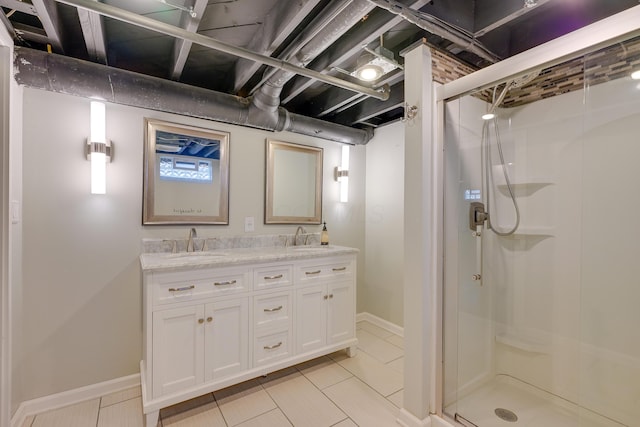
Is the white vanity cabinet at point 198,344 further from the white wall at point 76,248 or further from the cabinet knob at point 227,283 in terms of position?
the white wall at point 76,248

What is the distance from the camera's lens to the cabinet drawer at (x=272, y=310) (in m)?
2.02

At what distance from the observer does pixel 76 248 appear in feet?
6.25

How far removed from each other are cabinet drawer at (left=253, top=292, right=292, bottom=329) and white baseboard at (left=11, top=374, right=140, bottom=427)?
105 cm

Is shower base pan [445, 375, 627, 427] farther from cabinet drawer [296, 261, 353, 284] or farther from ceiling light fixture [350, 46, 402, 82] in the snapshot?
ceiling light fixture [350, 46, 402, 82]

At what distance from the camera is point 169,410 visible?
5.98 feet

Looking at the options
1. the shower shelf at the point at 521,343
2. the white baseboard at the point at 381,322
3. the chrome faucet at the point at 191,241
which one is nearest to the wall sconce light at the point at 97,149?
the chrome faucet at the point at 191,241

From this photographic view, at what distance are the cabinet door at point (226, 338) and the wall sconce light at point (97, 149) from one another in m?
1.14

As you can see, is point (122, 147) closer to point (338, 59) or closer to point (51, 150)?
point (51, 150)

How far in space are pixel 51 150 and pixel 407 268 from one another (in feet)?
8.08

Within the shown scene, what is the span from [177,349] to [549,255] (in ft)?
8.52

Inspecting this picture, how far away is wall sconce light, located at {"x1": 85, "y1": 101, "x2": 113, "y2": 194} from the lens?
1881 mm

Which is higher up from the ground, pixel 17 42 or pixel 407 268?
pixel 17 42

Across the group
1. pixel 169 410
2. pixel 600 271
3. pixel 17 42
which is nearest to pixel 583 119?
pixel 600 271

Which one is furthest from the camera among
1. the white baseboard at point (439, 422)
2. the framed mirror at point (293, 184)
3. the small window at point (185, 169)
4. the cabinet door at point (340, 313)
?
the framed mirror at point (293, 184)
